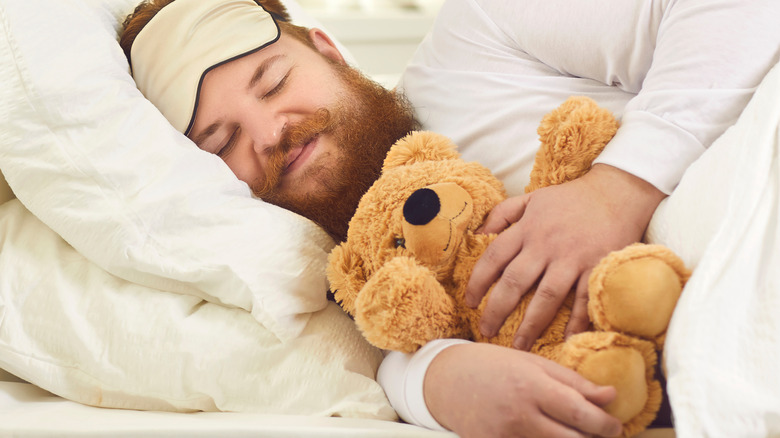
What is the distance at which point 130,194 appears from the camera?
2.53 ft

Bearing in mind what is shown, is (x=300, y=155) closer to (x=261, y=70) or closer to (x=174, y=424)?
(x=261, y=70)

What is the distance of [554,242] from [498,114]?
33 cm

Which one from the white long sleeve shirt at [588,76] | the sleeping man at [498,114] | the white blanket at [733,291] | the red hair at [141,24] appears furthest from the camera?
the red hair at [141,24]

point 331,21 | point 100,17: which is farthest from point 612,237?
point 331,21

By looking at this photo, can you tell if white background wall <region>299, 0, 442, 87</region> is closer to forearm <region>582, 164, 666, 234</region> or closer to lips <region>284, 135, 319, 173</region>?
lips <region>284, 135, 319, 173</region>

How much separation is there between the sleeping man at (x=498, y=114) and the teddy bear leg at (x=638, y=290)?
0.06 m

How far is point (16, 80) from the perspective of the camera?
791 mm

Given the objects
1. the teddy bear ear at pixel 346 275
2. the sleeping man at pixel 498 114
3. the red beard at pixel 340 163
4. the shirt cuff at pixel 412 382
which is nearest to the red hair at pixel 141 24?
the sleeping man at pixel 498 114

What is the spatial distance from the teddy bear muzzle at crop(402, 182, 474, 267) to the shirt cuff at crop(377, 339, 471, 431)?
3.5 inches

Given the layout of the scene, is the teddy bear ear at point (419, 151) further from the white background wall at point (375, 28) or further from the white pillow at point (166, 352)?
the white background wall at point (375, 28)

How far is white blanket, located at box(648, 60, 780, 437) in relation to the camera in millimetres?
448

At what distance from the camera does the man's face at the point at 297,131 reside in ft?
2.95

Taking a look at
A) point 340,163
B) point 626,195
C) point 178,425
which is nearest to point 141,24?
point 340,163

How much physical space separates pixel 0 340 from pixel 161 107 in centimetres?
42
